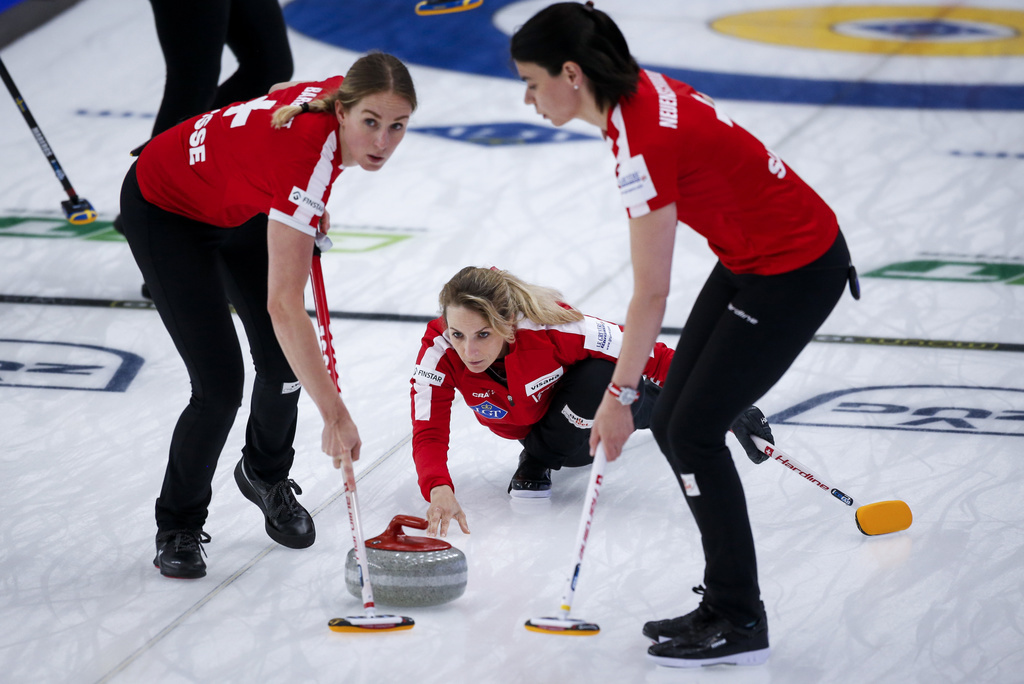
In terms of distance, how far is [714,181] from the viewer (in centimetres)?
188

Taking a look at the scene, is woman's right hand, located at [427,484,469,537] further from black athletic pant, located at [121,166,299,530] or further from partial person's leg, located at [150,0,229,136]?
partial person's leg, located at [150,0,229,136]

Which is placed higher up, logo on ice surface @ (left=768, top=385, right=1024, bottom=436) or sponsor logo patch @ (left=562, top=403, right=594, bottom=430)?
sponsor logo patch @ (left=562, top=403, right=594, bottom=430)

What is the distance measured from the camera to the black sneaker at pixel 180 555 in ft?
7.99

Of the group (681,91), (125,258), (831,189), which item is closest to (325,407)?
(681,91)

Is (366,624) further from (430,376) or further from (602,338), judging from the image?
(602,338)

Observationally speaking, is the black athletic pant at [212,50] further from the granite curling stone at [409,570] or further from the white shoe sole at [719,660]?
the white shoe sole at [719,660]

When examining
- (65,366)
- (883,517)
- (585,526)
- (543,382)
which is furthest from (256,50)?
(883,517)

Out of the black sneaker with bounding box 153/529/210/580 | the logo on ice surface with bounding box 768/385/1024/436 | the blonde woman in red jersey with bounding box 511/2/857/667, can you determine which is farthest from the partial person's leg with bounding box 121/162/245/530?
the logo on ice surface with bounding box 768/385/1024/436

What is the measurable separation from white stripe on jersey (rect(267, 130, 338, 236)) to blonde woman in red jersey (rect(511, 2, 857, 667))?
1.40 feet

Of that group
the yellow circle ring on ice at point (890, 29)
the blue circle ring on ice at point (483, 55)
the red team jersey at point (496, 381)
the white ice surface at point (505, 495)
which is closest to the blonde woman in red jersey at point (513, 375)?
the red team jersey at point (496, 381)

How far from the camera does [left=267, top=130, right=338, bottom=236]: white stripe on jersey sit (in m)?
1.96

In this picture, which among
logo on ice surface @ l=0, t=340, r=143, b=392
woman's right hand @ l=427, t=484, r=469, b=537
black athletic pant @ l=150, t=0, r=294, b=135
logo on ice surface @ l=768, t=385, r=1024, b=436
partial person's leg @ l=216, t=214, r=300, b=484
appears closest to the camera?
partial person's leg @ l=216, t=214, r=300, b=484

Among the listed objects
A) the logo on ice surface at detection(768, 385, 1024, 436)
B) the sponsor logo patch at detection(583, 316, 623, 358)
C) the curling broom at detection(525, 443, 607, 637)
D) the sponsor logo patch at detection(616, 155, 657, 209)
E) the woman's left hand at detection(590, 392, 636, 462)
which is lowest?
the logo on ice surface at detection(768, 385, 1024, 436)

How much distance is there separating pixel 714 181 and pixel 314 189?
73 centimetres
